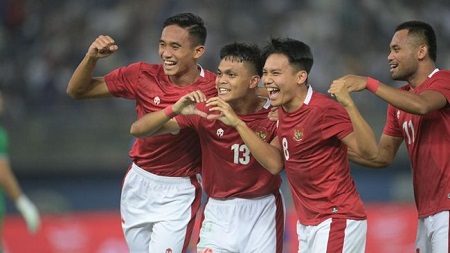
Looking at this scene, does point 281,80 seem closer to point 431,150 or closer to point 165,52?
point 165,52

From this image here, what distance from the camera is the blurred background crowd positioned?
1245cm

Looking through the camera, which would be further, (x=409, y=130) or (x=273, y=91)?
(x=409, y=130)

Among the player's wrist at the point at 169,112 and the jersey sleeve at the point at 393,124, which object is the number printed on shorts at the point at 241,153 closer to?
the player's wrist at the point at 169,112

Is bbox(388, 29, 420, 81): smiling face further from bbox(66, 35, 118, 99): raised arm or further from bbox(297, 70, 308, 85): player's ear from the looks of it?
bbox(66, 35, 118, 99): raised arm

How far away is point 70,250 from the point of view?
35.2 ft

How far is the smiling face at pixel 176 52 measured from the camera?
23.9 feet

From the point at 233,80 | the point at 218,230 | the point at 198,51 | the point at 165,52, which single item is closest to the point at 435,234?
the point at 218,230

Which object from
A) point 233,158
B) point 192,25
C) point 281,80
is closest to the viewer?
point 281,80

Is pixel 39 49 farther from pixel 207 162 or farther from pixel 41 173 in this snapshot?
pixel 207 162

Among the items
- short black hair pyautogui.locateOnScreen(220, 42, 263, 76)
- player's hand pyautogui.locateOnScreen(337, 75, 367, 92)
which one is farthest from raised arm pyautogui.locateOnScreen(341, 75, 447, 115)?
short black hair pyautogui.locateOnScreen(220, 42, 263, 76)

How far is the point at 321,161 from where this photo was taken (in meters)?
6.68

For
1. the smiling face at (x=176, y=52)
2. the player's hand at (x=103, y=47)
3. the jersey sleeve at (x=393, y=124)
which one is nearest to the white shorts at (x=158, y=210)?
the smiling face at (x=176, y=52)

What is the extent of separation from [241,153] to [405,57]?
133 centimetres

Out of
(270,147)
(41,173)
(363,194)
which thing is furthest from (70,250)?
(270,147)
